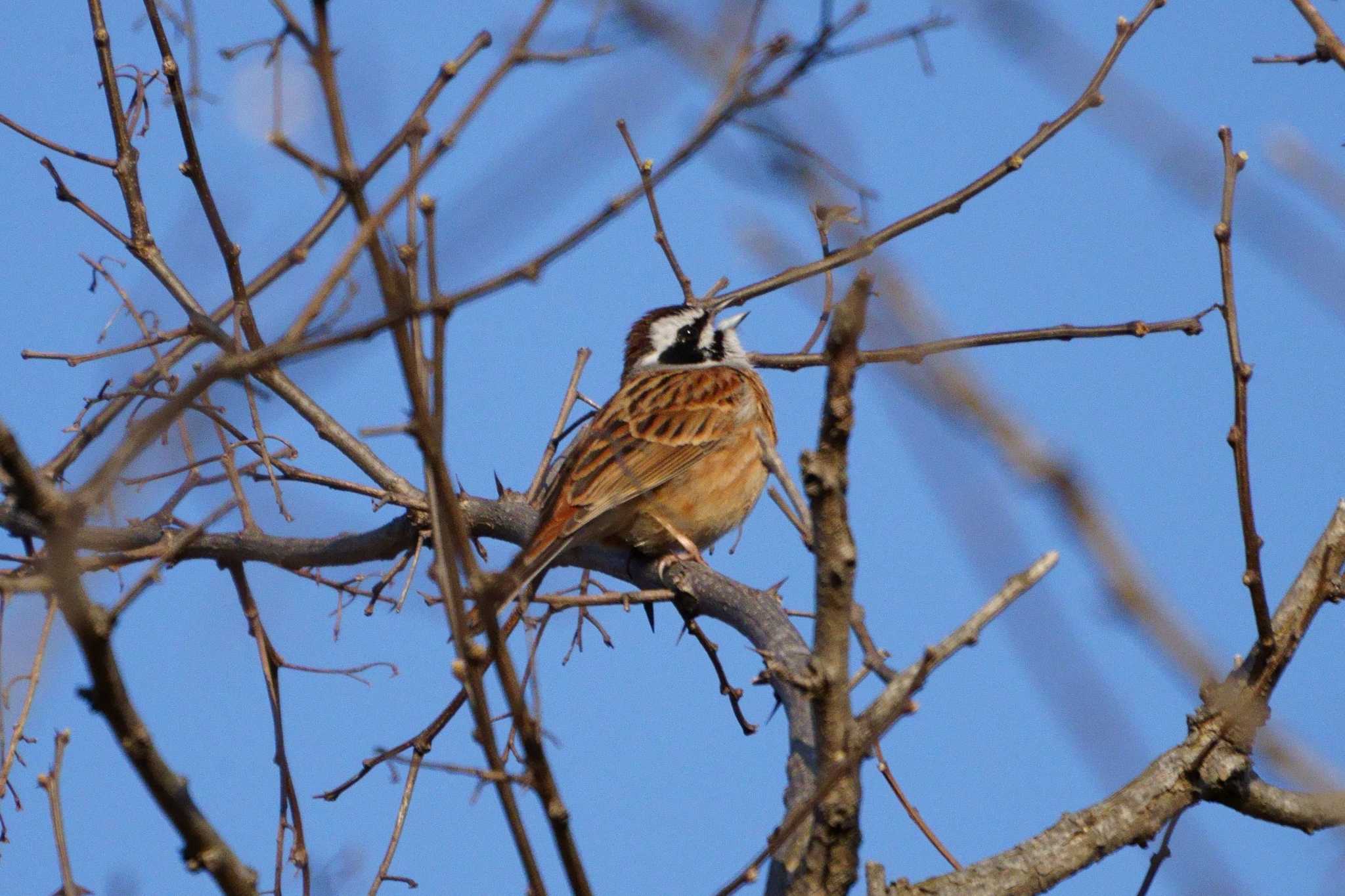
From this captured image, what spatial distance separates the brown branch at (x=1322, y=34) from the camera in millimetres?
3541

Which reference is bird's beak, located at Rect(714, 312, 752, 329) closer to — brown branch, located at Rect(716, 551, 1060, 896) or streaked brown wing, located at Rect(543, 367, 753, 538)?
streaked brown wing, located at Rect(543, 367, 753, 538)

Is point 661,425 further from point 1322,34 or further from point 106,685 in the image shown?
point 106,685

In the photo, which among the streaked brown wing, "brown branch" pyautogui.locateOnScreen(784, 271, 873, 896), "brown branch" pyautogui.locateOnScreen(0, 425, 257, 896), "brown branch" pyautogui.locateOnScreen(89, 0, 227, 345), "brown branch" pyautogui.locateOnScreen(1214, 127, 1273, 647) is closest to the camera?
"brown branch" pyautogui.locateOnScreen(0, 425, 257, 896)

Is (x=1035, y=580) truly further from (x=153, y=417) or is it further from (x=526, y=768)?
(x=153, y=417)

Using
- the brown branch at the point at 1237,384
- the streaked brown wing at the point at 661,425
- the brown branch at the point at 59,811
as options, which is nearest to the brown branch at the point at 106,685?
the brown branch at the point at 59,811

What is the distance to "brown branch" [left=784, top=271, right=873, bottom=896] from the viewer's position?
8.04ft

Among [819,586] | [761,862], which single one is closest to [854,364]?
[819,586]

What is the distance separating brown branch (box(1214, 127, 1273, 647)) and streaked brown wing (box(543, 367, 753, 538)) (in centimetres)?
297

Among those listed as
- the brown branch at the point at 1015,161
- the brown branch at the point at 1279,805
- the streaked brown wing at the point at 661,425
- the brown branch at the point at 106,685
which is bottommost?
the brown branch at the point at 1279,805

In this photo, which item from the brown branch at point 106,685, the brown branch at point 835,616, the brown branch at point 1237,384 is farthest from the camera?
the brown branch at point 1237,384

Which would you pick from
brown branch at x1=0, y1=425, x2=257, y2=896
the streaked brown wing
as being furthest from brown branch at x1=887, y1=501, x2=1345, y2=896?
the streaked brown wing

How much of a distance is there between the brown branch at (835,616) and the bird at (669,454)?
2.45 metres

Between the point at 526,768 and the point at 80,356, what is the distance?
3.46 m

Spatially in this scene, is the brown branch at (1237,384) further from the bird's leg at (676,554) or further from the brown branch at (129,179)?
the brown branch at (129,179)
